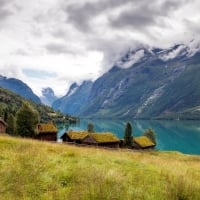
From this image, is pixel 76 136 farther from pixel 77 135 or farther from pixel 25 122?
pixel 25 122

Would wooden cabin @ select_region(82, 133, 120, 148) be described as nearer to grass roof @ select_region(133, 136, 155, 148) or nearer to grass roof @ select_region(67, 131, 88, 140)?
grass roof @ select_region(67, 131, 88, 140)

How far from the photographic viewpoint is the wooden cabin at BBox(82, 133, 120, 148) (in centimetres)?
8856

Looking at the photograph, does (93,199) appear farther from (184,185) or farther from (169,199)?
(184,185)

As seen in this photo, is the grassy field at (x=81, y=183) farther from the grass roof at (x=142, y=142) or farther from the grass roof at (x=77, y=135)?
the grass roof at (x=142, y=142)

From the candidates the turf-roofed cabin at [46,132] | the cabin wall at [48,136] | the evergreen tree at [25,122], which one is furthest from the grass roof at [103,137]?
the cabin wall at [48,136]

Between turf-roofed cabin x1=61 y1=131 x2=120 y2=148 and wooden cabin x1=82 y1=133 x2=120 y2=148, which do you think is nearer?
wooden cabin x1=82 y1=133 x2=120 y2=148

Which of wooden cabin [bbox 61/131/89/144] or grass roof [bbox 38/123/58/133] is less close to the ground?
grass roof [bbox 38/123/58/133]

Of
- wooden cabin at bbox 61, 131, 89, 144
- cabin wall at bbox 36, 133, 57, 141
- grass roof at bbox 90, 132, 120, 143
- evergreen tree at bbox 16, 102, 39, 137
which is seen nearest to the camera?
evergreen tree at bbox 16, 102, 39, 137

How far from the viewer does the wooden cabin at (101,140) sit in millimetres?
88562

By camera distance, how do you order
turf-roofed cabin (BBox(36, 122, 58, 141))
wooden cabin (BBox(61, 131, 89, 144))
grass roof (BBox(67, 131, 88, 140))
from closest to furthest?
wooden cabin (BBox(61, 131, 89, 144)) < grass roof (BBox(67, 131, 88, 140)) < turf-roofed cabin (BBox(36, 122, 58, 141))

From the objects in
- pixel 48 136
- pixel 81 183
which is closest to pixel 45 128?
pixel 48 136

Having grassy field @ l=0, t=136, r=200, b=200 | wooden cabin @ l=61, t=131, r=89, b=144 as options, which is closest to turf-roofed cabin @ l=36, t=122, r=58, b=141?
wooden cabin @ l=61, t=131, r=89, b=144

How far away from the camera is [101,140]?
89.9 meters

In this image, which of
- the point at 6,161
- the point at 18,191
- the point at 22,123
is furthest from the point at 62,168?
the point at 22,123
